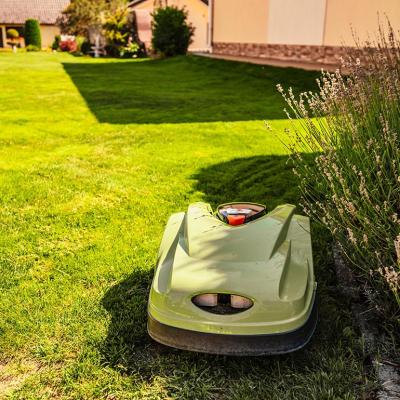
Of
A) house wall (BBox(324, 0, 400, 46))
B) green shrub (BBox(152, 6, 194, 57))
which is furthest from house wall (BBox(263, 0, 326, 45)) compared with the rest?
green shrub (BBox(152, 6, 194, 57))

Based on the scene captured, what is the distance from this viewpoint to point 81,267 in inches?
149

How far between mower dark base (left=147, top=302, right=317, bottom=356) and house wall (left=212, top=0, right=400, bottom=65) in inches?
418

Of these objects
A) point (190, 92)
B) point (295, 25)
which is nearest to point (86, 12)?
point (295, 25)

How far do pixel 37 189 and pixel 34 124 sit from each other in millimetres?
3686

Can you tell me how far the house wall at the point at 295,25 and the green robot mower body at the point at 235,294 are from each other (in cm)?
1028

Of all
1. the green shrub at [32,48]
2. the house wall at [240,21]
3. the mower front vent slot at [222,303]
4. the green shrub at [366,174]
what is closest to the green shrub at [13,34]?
the green shrub at [32,48]

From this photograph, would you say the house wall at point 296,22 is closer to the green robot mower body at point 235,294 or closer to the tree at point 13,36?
the green robot mower body at point 235,294

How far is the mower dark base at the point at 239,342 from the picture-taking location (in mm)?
2484

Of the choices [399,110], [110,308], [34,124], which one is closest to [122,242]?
[110,308]

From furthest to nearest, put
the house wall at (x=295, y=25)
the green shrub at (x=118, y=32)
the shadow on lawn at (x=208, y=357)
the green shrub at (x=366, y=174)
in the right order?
1. the green shrub at (x=118, y=32)
2. the house wall at (x=295, y=25)
3. the green shrub at (x=366, y=174)
4. the shadow on lawn at (x=208, y=357)

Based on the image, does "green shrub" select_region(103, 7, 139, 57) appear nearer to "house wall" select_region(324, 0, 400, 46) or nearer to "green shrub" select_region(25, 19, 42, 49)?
"green shrub" select_region(25, 19, 42, 49)

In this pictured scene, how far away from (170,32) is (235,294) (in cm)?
2417

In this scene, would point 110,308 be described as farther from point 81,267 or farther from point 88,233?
point 88,233

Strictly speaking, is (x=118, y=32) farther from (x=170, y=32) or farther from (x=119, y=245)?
(x=119, y=245)
